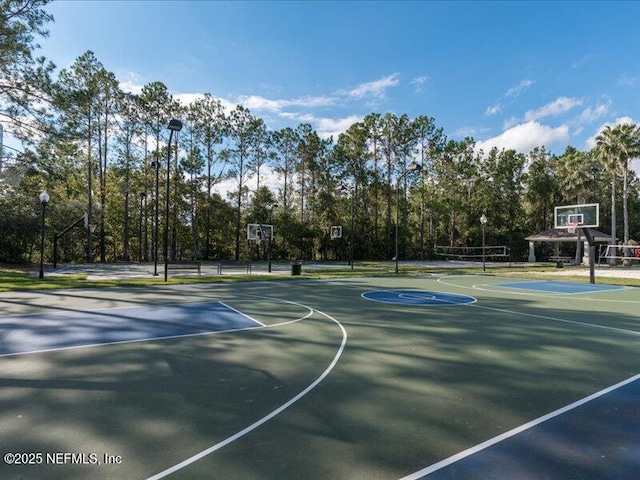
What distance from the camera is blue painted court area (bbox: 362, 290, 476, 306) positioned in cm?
1189

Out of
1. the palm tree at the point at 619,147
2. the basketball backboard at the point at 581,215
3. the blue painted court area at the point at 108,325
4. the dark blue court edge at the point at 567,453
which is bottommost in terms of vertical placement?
the dark blue court edge at the point at 567,453

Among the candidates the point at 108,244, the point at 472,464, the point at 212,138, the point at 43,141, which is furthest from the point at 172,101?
the point at 472,464

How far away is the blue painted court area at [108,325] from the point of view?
21.8 feet

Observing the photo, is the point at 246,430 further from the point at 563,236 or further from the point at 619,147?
the point at 563,236

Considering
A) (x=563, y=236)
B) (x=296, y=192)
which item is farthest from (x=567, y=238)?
(x=296, y=192)

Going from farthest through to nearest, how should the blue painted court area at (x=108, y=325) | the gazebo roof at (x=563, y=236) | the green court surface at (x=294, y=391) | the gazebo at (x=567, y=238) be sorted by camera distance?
the gazebo roof at (x=563, y=236)
the gazebo at (x=567, y=238)
the blue painted court area at (x=108, y=325)
the green court surface at (x=294, y=391)

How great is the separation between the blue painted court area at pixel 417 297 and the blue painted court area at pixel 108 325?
5.23m

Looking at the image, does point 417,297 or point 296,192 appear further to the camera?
point 296,192

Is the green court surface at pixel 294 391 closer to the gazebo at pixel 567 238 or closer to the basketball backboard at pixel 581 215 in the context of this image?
the basketball backboard at pixel 581 215

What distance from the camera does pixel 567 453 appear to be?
10.5 ft

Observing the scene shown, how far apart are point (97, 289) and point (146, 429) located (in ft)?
39.2

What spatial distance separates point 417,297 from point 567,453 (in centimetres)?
999

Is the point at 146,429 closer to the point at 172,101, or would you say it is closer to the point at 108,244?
the point at 172,101

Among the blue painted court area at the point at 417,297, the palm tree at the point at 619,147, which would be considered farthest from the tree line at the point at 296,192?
the blue painted court area at the point at 417,297
